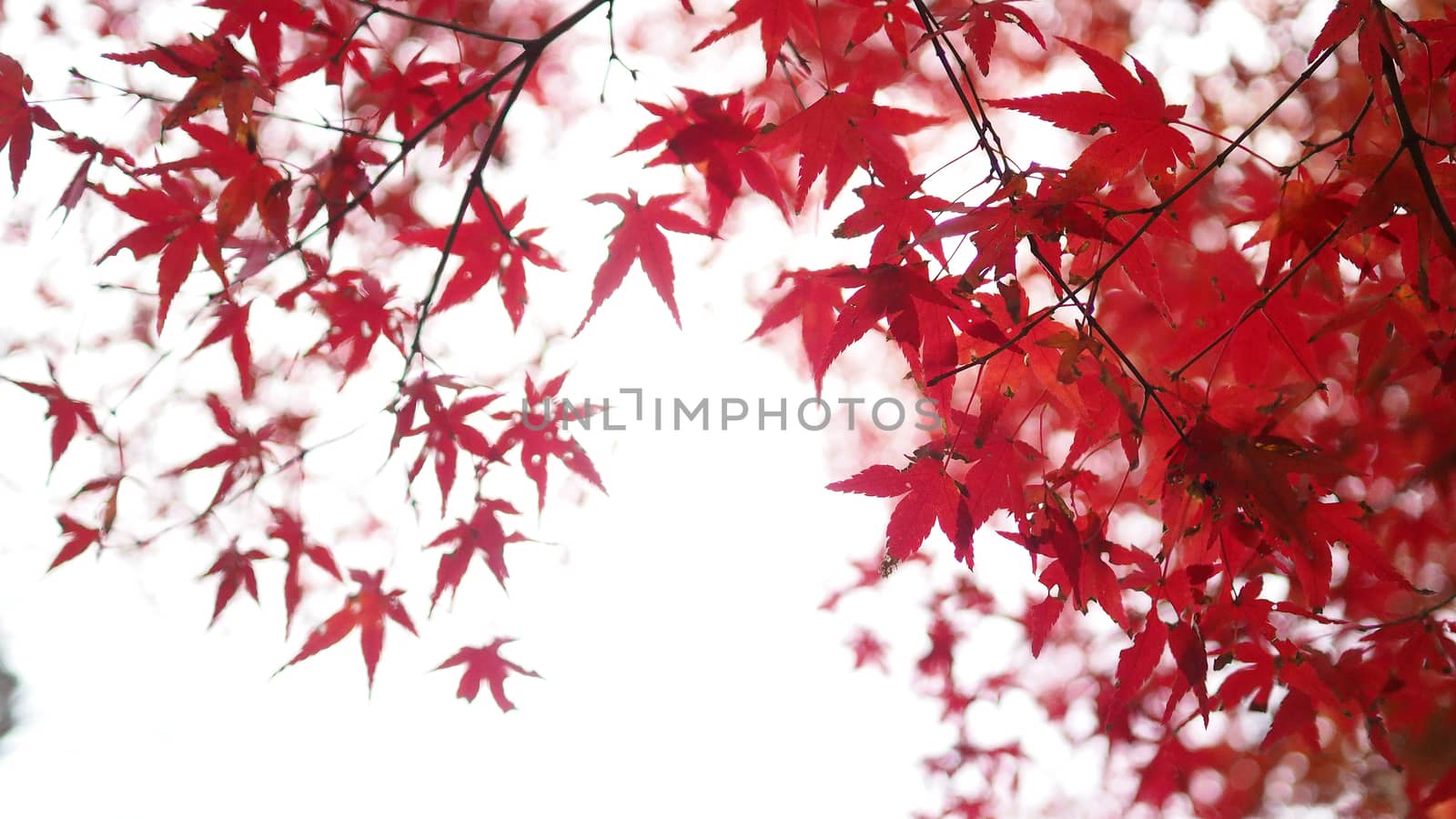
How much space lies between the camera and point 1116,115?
0.89 metres

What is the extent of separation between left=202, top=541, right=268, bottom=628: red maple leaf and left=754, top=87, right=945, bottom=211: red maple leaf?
51.7 inches

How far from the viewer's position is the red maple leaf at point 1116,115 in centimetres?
86

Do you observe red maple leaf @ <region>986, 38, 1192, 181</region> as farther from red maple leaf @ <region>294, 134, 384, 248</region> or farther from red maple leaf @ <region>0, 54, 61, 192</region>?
red maple leaf @ <region>0, 54, 61, 192</region>

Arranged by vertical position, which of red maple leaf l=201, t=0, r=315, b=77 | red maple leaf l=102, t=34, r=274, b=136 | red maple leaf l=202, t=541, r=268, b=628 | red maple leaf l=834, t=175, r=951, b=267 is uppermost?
red maple leaf l=201, t=0, r=315, b=77

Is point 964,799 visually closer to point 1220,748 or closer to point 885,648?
point 885,648

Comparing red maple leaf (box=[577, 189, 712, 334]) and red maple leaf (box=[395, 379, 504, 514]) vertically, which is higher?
red maple leaf (box=[577, 189, 712, 334])

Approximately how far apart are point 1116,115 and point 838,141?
1.11 feet

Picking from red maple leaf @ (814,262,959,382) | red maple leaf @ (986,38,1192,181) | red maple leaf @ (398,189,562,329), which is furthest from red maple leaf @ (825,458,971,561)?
red maple leaf @ (398,189,562,329)

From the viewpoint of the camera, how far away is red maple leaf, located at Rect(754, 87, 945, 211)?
103cm

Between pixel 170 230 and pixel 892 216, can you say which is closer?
pixel 892 216

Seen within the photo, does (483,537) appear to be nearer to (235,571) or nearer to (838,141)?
(235,571)

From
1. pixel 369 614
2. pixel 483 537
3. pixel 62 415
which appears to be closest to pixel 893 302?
pixel 483 537

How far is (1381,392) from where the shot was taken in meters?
2.08

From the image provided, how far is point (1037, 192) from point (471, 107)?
3.54 ft
